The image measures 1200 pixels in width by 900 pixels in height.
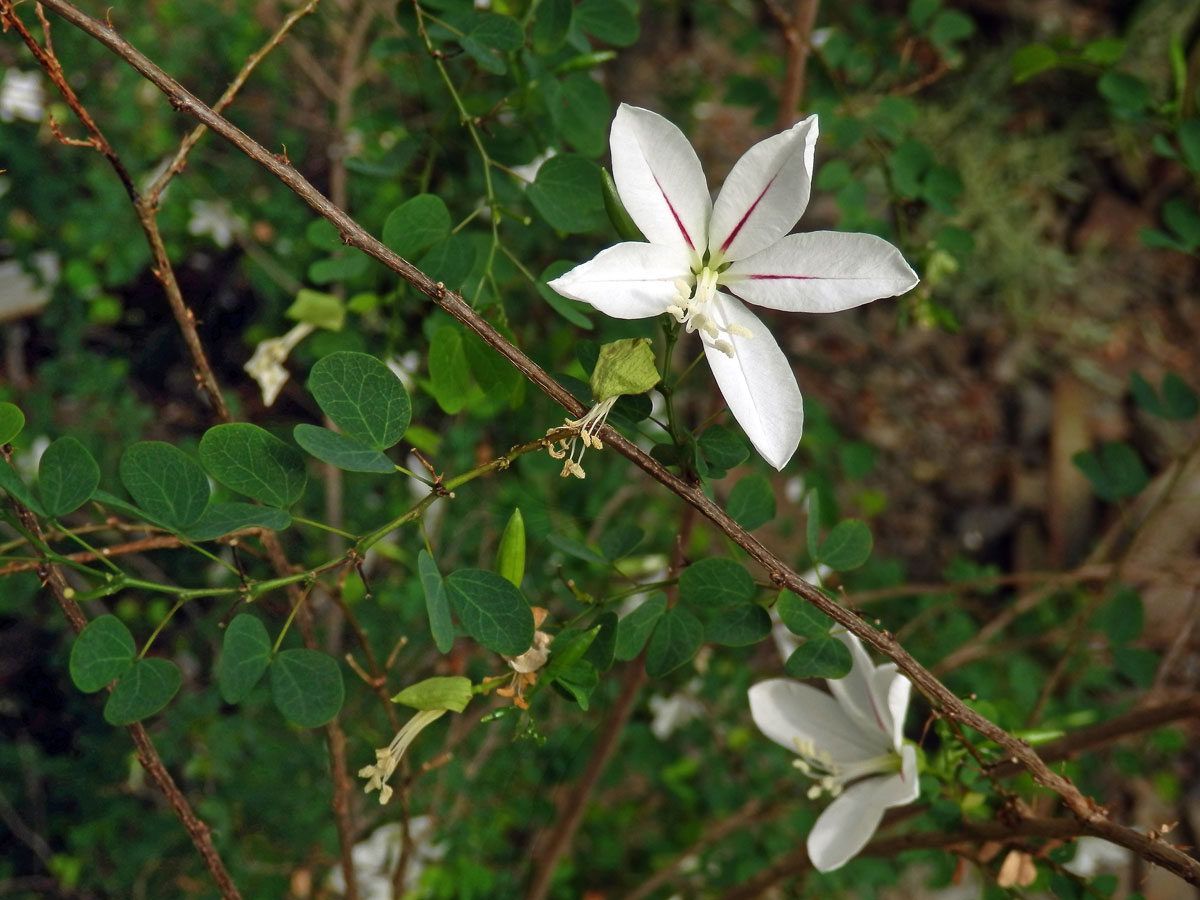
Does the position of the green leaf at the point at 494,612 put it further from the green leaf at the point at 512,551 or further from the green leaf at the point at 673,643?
the green leaf at the point at 673,643

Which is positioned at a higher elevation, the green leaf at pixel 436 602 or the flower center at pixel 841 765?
the green leaf at pixel 436 602

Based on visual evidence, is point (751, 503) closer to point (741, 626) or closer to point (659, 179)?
point (741, 626)

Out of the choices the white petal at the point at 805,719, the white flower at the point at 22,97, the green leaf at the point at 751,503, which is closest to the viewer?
the green leaf at the point at 751,503

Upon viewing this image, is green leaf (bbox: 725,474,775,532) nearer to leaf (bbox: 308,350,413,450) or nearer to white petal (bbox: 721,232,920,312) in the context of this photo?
white petal (bbox: 721,232,920,312)

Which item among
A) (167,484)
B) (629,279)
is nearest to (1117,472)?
(629,279)

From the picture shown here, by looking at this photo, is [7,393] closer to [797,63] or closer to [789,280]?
[797,63]

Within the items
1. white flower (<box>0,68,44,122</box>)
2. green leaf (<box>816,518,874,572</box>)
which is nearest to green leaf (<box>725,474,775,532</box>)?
green leaf (<box>816,518,874,572</box>)

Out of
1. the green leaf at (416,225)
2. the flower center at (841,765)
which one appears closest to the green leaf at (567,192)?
the green leaf at (416,225)
